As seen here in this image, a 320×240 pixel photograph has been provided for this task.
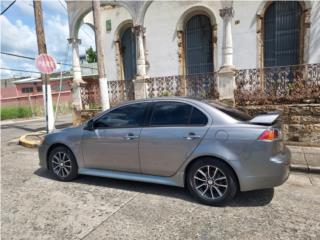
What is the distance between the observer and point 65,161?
4.70 m

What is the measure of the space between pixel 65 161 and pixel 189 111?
260 centimetres

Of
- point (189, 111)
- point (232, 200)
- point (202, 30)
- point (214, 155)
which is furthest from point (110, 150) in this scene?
point (202, 30)

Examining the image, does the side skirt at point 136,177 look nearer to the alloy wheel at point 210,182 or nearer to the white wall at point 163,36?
the alloy wheel at point 210,182

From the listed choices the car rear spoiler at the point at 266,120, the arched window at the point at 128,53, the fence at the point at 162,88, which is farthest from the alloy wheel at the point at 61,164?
the arched window at the point at 128,53

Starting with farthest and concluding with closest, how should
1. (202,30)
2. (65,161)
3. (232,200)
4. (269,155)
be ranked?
1. (202,30)
2. (65,161)
3. (232,200)
4. (269,155)

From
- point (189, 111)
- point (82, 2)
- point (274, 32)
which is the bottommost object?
point (189, 111)

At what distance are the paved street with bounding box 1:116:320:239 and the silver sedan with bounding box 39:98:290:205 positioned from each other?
26 centimetres

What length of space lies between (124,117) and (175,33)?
7.34 m

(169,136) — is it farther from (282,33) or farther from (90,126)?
(282,33)

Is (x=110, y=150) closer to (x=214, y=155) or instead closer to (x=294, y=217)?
(x=214, y=155)

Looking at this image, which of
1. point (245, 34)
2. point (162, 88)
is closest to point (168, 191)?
point (162, 88)

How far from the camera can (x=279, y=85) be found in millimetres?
6973

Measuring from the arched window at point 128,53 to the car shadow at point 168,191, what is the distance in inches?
318

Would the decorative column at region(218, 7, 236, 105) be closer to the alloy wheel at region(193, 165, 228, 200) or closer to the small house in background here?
the alloy wheel at region(193, 165, 228, 200)
